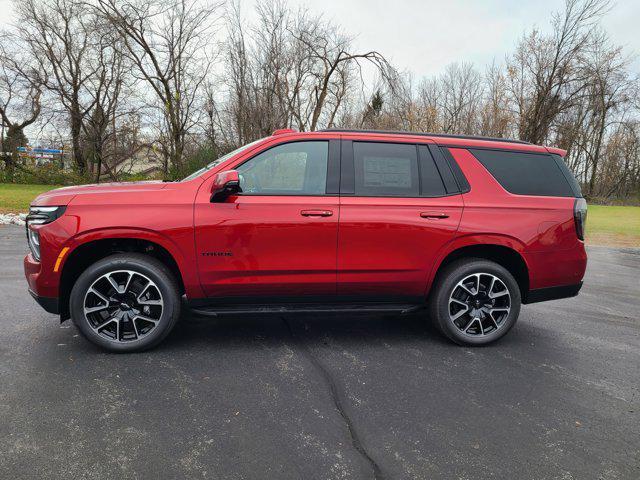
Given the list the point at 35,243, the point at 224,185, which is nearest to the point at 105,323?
the point at 35,243

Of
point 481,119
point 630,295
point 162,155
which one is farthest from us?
point 481,119

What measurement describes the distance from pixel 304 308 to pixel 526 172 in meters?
2.40

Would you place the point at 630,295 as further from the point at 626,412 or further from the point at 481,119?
the point at 481,119

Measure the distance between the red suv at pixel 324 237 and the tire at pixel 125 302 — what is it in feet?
0.04

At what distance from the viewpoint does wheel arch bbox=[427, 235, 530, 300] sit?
369 cm

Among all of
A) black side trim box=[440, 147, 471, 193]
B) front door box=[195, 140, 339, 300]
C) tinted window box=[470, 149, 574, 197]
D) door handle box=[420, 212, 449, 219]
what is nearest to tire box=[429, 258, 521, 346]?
door handle box=[420, 212, 449, 219]

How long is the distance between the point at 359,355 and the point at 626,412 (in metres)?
1.88

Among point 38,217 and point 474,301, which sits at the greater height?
point 38,217

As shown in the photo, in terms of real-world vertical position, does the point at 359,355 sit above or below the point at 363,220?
below

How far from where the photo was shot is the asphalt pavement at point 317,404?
218cm

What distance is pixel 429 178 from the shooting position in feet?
12.2

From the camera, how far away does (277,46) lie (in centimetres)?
1717

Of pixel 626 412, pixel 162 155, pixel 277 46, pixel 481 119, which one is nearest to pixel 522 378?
pixel 626 412

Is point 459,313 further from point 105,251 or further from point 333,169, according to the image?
point 105,251
